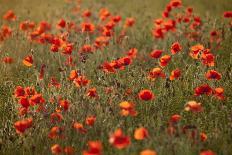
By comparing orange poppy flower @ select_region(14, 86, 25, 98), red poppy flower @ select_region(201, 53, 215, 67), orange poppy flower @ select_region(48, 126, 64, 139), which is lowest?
orange poppy flower @ select_region(48, 126, 64, 139)

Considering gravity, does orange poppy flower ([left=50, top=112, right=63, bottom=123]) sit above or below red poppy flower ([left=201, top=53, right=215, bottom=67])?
below

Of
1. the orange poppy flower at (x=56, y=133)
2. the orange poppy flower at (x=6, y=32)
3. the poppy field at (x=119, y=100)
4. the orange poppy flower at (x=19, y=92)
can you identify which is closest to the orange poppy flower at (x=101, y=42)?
the poppy field at (x=119, y=100)

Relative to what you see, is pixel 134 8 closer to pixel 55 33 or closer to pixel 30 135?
pixel 55 33

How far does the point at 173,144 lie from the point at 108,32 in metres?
2.55

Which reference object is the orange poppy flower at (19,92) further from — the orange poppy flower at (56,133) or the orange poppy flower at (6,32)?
the orange poppy flower at (6,32)

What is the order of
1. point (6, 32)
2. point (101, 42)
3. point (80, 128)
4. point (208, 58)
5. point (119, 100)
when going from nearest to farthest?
1. point (80, 128)
2. point (119, 100)
3. point (208, 58)
4. point (101, 42)
5. point (6, 32)

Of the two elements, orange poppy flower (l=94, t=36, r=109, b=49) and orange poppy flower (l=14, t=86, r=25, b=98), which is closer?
orange poppy flower (l=14, t=86, r=25, b=98)

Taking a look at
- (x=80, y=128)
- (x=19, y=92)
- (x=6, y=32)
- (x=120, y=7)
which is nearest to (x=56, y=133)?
(x=80, y=128)

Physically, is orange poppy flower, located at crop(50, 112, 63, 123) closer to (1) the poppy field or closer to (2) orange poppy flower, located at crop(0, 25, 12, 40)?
(1) the poppy field

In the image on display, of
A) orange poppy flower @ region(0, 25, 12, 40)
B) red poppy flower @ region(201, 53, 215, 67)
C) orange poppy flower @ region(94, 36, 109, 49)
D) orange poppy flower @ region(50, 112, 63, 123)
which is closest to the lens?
orange poppy flower @ region(50, 112, 63, 123)

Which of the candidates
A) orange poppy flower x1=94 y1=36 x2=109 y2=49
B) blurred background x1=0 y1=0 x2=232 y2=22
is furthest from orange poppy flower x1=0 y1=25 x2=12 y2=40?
blurred background x1=0 y1=0 x2=232 y2=22

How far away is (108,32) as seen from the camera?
5.56 metres

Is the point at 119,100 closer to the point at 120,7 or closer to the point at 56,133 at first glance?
the point at 56,133

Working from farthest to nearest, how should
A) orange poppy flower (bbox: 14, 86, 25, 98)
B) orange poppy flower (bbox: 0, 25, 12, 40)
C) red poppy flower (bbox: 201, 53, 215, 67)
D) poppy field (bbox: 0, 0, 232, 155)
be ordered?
orange poppy flower (bbox: 0, 25, 12, 40) < red poppy flower (bbox: 201, 53, 215, 67) < orange poppy flower (bbox: 14, 86, 25, 98) < poppy field (bbox: 0, 0, 232, 155)
